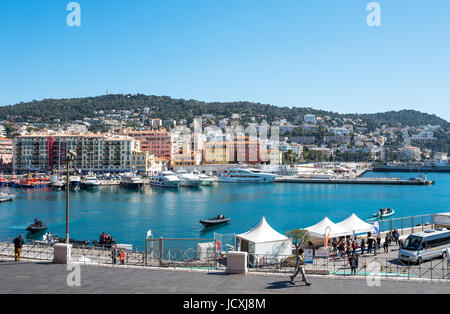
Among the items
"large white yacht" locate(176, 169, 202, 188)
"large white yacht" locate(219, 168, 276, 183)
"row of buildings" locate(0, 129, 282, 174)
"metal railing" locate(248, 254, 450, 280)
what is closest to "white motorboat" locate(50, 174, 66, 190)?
"row of buildings" locate(0, 129, 282, 174)

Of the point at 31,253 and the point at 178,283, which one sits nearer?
the point at 178,283

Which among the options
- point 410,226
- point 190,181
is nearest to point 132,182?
point 190,181

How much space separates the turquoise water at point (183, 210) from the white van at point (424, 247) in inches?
594

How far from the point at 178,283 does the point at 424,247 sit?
24.3 ft

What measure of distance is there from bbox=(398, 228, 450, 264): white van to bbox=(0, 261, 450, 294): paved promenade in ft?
10.8

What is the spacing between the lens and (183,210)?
3672cm

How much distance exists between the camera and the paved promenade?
757 cm

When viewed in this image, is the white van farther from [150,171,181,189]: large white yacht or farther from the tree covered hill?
the tree covered hill

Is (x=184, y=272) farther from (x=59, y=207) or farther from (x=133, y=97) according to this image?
(x=133, y=97)

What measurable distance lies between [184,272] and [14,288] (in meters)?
3.38

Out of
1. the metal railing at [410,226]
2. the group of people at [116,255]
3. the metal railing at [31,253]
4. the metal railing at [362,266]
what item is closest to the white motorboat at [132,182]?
the metal railing at [410,226]

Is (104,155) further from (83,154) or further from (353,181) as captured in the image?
(353,181)

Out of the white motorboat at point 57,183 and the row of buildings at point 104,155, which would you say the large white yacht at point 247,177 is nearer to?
the row of buildings at point 104,155
